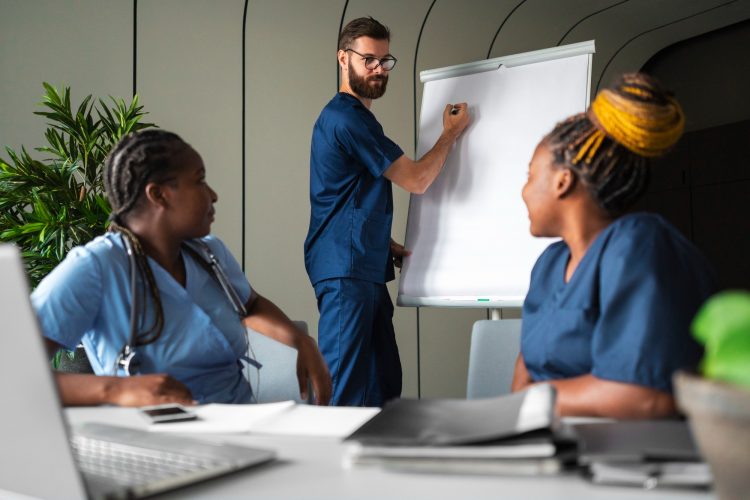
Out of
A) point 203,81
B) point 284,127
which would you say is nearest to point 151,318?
point 203,81

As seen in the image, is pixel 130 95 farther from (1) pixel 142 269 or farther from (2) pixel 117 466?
(2) pixel 117 466

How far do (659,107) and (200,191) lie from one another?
3.13ft

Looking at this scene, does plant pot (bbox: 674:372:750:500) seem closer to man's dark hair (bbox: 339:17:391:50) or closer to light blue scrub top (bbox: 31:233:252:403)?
light blue scrub top (bbox: 31:233:252:403)

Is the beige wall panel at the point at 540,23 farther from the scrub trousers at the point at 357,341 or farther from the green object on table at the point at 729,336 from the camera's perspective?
the green object on table at the point at 729,336

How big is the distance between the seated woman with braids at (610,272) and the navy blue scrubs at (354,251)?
129 centimetres

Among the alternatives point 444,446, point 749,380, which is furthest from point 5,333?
point 749,380

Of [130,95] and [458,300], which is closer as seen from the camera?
[458,300]

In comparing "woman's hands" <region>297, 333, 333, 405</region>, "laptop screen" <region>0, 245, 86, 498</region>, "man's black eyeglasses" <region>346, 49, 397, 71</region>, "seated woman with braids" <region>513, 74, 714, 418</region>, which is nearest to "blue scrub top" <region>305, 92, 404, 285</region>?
"man's black eyeglasses" <region>346, 49, 397, 71</region>

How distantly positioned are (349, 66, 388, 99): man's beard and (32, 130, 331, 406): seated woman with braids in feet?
4.38

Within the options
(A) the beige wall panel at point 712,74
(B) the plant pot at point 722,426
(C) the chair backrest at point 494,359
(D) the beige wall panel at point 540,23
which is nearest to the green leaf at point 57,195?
(C) the chair backrest at point 494,359

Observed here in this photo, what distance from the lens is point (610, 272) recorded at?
4.25 feet

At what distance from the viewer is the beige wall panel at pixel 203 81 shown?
3.49 metres

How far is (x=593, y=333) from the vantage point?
4.37ft

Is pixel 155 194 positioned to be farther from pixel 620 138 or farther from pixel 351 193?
pixel 351 193
